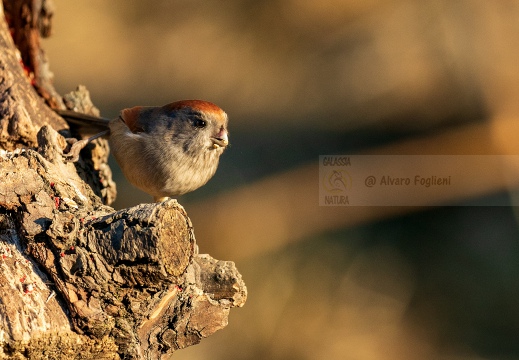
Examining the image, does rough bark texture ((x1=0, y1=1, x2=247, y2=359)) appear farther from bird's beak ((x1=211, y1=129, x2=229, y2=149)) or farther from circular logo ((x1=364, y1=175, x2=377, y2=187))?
circular logo ((x1=364, y1=175, x2=377, y2=187))

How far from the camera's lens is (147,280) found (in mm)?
2451

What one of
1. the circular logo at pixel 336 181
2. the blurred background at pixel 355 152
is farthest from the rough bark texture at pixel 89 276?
the blurred background at pixel 355 152

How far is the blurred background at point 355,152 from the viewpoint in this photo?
5.30 meters

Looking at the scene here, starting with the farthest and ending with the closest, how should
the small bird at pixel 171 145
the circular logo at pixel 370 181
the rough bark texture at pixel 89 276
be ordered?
the circular logo at pixel 370 181 → the small bird at pixel 171 145 → the rough bark texture at pixel 89 276

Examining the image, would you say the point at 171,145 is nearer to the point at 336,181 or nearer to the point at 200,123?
the point at 200,123

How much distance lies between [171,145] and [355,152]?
216 cm

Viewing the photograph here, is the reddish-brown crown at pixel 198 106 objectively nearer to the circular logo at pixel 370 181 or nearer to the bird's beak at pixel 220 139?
the bird's beak at pixel 220 139

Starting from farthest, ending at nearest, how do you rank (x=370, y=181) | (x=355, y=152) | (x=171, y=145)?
(x=355, y=152), (x=370, y=181), (x=171, y=145)

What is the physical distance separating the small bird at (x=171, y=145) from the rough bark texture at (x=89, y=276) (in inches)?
35.8

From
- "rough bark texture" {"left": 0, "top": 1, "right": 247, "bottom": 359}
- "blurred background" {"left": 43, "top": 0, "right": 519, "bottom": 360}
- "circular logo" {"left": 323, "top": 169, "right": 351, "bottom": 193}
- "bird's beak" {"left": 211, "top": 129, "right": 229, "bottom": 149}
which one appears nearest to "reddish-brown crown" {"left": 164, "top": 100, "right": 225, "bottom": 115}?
"bird's beak" {"left": 211, "top": 129, "right": 229, "bottom": 149}

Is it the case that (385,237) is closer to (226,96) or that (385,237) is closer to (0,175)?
(226,96)

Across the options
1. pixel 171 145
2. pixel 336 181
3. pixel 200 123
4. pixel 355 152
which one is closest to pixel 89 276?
pixel 171 145

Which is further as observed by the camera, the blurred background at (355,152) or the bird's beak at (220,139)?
the blurred background at (355,152)

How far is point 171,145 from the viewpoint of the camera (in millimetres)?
3801
